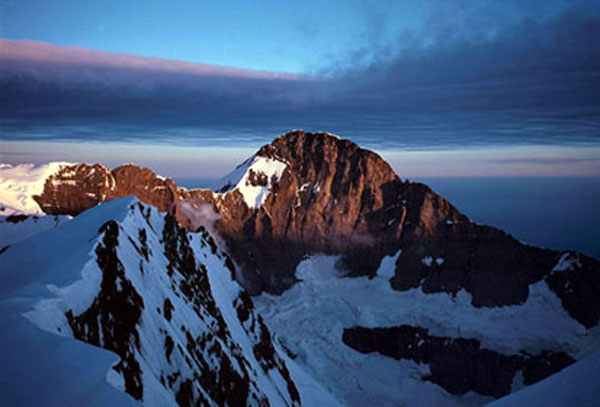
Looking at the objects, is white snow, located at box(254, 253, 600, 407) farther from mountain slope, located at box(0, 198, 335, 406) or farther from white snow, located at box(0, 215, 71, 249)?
white snow, located at box(0, 215, 71, 249)

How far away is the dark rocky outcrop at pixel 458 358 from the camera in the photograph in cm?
8044

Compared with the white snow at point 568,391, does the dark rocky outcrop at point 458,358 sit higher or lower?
lower

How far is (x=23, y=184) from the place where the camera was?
104688 mm

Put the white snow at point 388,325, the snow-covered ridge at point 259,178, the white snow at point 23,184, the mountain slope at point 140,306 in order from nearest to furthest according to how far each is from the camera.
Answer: the mountain slope at point 140,306 → the white snow at point 388,325 → the white snow at point 23,184 → the snow-covered ridge at point 259,178

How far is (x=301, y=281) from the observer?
383 feet

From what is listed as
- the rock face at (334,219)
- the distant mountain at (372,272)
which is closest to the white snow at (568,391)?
the distant mountain at (372,272)

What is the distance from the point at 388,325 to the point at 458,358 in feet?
52.7

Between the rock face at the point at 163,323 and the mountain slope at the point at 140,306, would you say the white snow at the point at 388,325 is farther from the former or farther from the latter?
the mountain slope at the point at 140,306

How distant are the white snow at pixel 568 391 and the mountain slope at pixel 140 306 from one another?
62.7 feet

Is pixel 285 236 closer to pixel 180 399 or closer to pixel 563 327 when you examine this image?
pixel 563 327

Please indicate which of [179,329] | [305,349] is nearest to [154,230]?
[179,329]

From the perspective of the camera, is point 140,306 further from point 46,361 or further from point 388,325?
point 388,325

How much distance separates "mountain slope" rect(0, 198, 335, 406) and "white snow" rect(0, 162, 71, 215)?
6732 centimetres

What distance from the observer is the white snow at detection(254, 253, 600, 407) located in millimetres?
79625
